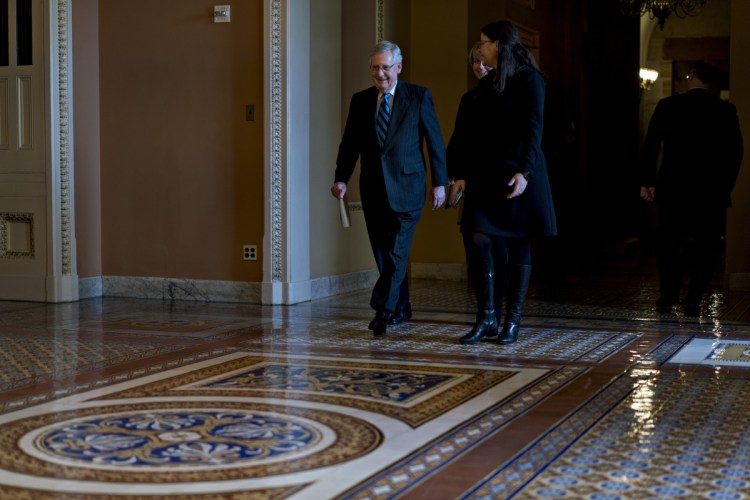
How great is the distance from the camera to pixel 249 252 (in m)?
7.95

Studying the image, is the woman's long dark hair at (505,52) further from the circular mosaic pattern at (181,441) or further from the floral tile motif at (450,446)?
the circular mosaic pattern at (181,441)

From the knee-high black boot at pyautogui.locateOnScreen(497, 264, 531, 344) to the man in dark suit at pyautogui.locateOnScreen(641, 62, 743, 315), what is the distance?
1949 mm

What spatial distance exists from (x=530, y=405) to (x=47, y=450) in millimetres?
1652

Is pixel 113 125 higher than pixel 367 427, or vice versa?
pixel 113 125

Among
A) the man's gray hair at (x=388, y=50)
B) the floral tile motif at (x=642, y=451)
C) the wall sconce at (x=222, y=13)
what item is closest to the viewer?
the floral tile motif at (x=642, y=451)

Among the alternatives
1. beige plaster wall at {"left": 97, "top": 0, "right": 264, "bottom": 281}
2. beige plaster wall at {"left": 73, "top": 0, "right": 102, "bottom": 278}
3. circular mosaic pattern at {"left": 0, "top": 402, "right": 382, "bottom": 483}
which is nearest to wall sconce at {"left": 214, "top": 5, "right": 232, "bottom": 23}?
beige plaster wall at {"left": 97, "top": 0, "right": 264, "bottom": 281}

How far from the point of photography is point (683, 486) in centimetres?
283

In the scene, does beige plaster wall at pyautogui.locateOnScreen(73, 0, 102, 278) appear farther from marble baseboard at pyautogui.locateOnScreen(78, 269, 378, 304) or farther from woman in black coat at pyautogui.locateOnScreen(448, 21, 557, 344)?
woman in black coat at pyautogui.locateOnScreen(448, 21, 557, 344)

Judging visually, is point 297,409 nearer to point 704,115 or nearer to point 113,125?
point 704,115

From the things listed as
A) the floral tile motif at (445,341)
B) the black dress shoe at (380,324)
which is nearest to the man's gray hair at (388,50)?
the black dress shoe at (380,324)

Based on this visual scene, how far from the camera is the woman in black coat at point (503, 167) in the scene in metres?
5.31

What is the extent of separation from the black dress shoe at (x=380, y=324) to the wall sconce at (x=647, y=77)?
12.3 m

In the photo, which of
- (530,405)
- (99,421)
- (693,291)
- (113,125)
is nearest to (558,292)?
(693,291)

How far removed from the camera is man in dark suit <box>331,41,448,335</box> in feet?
19.0
